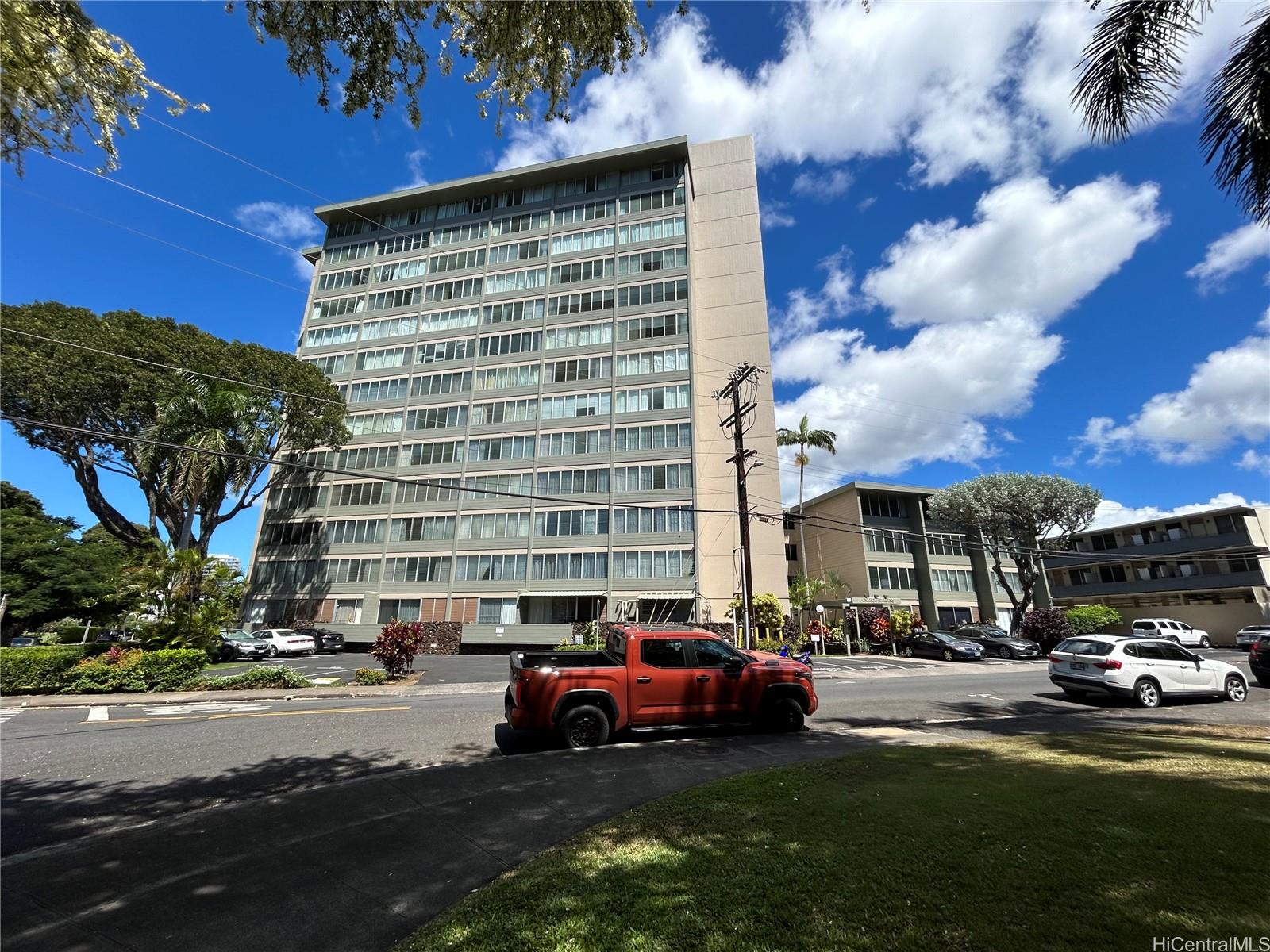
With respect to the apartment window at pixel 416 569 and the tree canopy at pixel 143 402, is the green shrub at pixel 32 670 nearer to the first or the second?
the tree canopy at pixel 143 402

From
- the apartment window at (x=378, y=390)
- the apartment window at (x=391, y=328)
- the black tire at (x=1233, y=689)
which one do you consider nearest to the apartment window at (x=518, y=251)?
the apartment window at (x=391, y=328)

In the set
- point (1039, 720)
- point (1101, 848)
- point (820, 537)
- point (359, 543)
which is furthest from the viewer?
point (820, 537)

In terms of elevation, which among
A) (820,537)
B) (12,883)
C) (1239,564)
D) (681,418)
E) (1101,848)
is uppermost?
(681,418)

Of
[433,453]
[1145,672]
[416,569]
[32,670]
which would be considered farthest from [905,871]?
[433,453]

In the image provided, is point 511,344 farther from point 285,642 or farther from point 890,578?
point 890,578

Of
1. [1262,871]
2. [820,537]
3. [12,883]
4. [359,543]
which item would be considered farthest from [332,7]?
[820,537]

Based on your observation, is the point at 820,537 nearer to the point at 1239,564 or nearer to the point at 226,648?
the point at 1239,564

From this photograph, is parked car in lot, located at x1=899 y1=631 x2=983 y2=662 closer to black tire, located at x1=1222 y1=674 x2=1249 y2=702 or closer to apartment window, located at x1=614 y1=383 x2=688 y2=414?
black tire, located at x1=1222 y1=674 x2=1249 y2=702

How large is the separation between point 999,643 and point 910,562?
593 inches

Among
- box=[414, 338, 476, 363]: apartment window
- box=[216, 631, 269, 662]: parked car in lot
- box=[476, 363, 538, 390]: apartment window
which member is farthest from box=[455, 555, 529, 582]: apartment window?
box=[414, 338, 476, 363]: apartment window

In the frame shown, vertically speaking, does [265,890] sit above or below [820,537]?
below

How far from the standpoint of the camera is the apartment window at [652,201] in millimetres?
44781

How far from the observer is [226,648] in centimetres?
2850

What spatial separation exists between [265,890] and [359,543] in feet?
141
